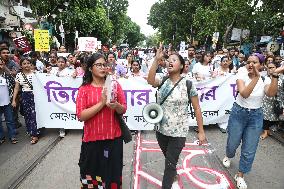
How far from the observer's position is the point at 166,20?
50.8 meters

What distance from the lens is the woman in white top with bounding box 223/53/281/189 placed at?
430 cm

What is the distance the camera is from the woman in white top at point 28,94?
6.66m

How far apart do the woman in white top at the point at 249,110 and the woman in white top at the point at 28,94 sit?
431 cm

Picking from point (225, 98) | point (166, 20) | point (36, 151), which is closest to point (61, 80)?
point (36, 151)

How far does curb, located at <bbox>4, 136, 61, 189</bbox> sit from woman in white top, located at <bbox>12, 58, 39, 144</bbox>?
60 centimetres

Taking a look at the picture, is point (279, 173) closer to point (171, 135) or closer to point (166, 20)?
point (171, 135)

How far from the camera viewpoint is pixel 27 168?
5.39m

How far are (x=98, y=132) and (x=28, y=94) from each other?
13.6 feet

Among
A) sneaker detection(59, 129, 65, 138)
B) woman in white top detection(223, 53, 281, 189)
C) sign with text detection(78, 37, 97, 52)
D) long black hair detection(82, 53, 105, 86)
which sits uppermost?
sign with text detection(78, 37, 97, 52)

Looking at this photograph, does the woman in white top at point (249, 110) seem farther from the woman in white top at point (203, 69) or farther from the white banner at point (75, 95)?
the woman in white top at point (203, 69)

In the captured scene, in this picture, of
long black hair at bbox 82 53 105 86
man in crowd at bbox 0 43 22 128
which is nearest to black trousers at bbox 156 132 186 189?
long black hair at bbox 82 53 105 86

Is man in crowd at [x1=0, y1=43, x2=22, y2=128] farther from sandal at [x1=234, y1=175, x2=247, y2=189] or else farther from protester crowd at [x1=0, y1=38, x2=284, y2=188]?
sandal at [x1=234, y1=175, x2=247, y2=189]

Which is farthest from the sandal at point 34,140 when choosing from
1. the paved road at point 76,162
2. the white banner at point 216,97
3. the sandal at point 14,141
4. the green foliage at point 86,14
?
the green foliage at point 86,14

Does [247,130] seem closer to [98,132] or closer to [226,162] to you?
[226,162]
